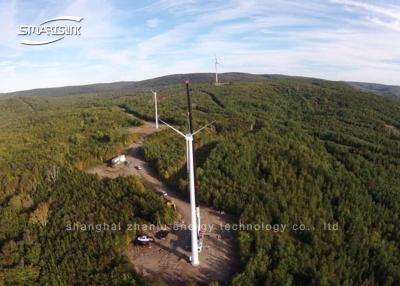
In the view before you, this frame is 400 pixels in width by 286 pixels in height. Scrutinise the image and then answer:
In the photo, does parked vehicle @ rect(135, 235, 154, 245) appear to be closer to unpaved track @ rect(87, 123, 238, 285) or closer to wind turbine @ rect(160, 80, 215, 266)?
unpaved track @ rect(87, 123, 238, 285)

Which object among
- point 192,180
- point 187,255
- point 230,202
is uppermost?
point 192,180

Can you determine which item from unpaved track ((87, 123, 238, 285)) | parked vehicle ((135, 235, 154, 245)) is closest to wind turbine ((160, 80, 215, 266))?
unpaved track ((87, 123, 238, 285))

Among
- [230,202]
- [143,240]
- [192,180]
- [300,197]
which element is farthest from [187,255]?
[300,197]

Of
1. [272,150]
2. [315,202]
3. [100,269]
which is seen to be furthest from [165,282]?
[272,150]

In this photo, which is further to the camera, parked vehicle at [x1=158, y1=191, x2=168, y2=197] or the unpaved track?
parked vehicle at [x1=158, y1=191, x2=168, y2=197]

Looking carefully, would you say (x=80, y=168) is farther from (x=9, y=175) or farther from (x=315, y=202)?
(x=315, y=202)

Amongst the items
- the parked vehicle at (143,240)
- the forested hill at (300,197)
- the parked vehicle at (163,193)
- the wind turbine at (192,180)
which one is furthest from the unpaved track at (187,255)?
the parked vehicle at (163,193)

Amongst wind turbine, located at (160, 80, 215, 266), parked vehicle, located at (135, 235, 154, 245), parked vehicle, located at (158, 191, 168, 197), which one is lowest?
parked vehicle, located at (135, 235, 154, 245)

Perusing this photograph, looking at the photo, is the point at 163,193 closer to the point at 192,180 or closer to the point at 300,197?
the point at 192,180
